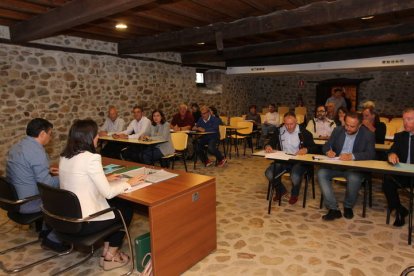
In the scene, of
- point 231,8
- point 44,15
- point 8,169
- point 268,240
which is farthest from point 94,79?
point 268,240

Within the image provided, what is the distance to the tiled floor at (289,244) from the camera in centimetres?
258

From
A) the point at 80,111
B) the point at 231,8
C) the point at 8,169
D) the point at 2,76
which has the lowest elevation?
the point at 8,169

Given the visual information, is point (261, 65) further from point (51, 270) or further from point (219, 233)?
point (51, 270)

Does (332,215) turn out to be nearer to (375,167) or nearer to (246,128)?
(375,167)

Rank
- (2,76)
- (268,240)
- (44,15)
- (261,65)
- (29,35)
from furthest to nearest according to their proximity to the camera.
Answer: (261,65) → (2,76) → (29,35) → (44,15) → (268,240)

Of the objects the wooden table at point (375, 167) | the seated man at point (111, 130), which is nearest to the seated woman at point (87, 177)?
the wooden table at point (375, 167)

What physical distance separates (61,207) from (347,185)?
3.03m

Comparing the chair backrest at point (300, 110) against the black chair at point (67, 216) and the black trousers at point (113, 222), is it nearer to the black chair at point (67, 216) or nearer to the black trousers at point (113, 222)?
the black trousers at point (113, 222)

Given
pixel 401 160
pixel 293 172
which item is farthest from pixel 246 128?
pixel 401 160

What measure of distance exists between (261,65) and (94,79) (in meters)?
4.78

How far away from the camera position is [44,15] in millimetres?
4027

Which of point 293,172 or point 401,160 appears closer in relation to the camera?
point 401,160

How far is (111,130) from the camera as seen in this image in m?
6.23

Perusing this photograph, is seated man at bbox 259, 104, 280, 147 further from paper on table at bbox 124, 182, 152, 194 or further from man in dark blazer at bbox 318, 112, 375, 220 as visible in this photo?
paper on table at bbox 124, 182, 152, 194
